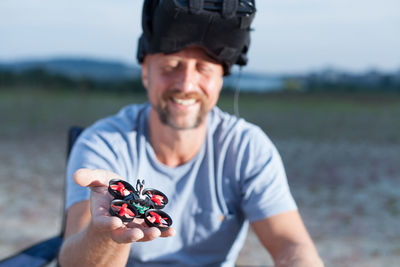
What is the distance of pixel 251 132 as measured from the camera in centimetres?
282

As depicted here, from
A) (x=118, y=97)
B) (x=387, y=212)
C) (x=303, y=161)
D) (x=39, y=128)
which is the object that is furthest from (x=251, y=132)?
(x=118, y=97)

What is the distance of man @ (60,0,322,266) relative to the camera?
99.0 inches

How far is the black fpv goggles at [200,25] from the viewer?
243cm

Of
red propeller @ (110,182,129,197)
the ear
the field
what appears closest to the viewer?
red propeller @ (110,182,129,197)

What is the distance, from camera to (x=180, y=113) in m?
2.73

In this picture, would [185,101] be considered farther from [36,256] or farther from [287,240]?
[36,256]

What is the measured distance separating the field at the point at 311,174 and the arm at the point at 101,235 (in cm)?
289

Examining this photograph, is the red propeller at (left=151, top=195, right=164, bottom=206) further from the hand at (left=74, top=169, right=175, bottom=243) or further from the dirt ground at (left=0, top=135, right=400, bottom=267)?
the dirt ground at (left=0, top=135, right=400, bottom=267)

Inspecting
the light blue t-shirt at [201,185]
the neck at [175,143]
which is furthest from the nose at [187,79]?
the light blue t-shirt at [201,185]

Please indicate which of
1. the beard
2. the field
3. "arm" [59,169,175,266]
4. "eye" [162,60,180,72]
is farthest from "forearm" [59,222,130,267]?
the field

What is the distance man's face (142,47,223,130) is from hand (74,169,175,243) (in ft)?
2.78

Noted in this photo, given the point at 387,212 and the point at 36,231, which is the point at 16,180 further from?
the point at 387,212

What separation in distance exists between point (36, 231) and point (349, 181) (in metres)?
4.68

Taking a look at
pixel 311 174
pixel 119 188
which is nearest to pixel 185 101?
pixel 119 188
